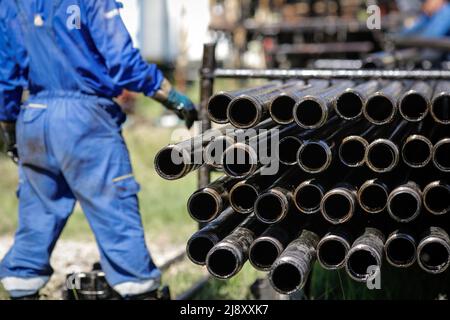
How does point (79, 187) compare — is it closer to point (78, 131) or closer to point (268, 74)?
point (78, 131)

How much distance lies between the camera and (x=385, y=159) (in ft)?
9.54

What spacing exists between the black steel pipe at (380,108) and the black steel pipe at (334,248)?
17.7 inches

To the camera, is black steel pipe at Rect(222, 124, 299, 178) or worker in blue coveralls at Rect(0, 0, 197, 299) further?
worker in blue coveralls at Rect(0, 0, 197, 299)

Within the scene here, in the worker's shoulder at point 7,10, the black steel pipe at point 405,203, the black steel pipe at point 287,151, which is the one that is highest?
the worker's shoulder at point 7,10

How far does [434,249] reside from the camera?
295 cm

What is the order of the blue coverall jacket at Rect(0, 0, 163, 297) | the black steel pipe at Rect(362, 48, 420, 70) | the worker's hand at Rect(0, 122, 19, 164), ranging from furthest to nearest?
1. the black steel pipe at Rect(362, 48, 420, 70)
2. the worker's hand at Rect(0, 122, 19, 164)
3. the blue coverall jacket at Rect(0, 0, 163, 297)

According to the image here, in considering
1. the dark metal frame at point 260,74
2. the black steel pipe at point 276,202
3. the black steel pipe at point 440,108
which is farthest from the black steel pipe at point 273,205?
the dark metal frame at point 260,74

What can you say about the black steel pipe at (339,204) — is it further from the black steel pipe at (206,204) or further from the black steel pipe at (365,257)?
the black steel pipe at (206,204)

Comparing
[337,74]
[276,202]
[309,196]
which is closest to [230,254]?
[276,202]

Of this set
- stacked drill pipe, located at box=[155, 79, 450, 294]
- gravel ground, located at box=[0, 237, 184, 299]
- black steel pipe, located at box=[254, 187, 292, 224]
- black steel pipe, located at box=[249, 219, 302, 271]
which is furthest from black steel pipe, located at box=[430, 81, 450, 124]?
gravel ground, located at box=[0, 237, 184, 299]

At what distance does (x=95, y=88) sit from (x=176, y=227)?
9.92 ft

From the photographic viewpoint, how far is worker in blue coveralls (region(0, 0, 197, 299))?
405cm

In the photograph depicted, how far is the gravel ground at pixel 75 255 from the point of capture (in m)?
5.76

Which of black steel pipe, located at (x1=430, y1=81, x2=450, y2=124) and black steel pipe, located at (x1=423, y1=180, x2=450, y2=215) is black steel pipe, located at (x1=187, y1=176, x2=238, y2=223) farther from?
black steel pipe, located at (x1=430, y1=81, x2=450, y2=124)
